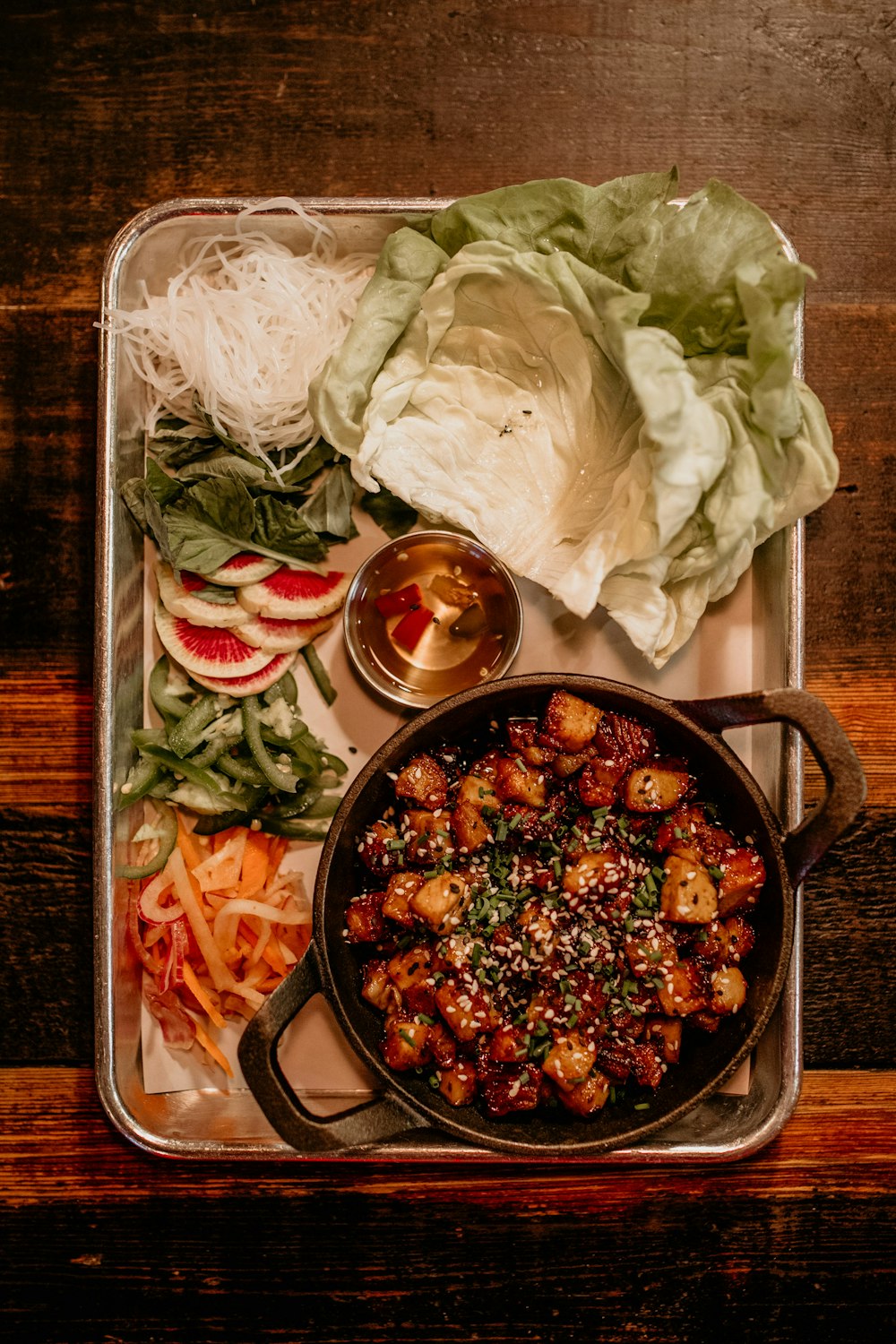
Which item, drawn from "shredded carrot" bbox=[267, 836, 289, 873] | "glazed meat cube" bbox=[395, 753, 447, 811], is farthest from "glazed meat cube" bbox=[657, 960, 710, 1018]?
"shredded carrot" bbox=[267, 836, 289, 873]

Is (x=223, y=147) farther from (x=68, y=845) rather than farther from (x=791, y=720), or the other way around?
(x=791, y=720)

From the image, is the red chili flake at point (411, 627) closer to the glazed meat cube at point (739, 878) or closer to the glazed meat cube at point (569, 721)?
the glazed meat cube at point (569, 721)

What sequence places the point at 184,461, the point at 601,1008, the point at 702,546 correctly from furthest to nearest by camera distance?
the point at 184,461, the point at 702,546, the point at 601,1008

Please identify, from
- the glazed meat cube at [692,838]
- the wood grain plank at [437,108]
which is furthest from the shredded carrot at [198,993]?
the wood grain plank at [437,108]

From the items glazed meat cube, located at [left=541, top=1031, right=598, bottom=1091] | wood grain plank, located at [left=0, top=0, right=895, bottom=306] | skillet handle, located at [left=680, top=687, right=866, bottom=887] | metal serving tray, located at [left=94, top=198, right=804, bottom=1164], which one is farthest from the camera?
wood grain plank, located at [left=0, top=0, right=895, bottom=306]

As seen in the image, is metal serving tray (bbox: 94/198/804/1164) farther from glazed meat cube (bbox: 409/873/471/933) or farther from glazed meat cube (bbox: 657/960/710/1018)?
glazed meat cube (bbox: 409/873/471/933)

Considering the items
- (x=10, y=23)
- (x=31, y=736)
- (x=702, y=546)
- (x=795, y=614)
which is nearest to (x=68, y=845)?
(x=31, y=736)
